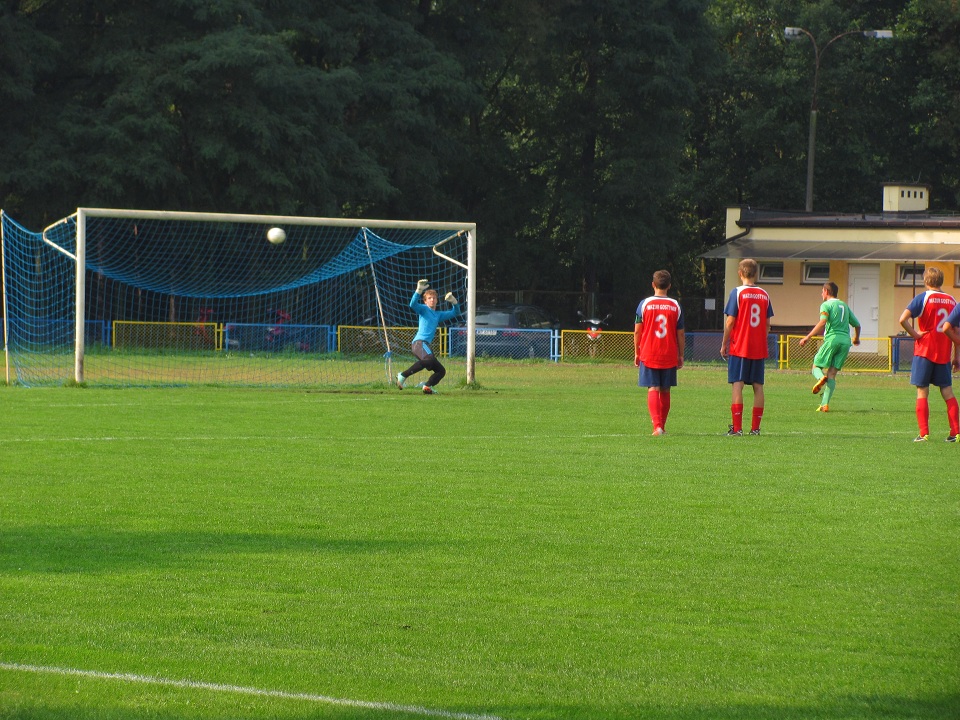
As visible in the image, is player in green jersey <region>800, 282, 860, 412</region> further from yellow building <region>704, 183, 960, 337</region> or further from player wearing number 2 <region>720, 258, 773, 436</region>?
yellow building <region>704, 183, 960, 337</region>

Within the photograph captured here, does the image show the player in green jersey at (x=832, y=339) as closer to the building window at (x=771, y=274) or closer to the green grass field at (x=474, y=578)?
the green grass field at (x=474, y=578)

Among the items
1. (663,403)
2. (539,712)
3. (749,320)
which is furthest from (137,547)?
(749,320)

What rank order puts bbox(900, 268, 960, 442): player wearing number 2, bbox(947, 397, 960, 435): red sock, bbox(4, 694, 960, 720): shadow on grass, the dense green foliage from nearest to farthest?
bbox(4, 694, 960, 720): shadow on grass
bbox(947, 397, 960, 435): red sock
bbox(900, 268, 960, 442): player wearing number 2
the dense green foliage

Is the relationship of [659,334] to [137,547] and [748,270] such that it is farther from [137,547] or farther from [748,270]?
[137,547]

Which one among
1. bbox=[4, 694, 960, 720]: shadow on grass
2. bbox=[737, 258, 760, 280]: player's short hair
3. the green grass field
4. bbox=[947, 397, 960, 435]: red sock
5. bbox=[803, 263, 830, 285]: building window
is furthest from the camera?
bbox=[803, 263, 830, 285]: building window

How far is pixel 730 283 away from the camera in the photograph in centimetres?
4369

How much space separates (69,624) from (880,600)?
3.78 metres

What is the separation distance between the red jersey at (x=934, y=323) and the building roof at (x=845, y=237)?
25407 mm

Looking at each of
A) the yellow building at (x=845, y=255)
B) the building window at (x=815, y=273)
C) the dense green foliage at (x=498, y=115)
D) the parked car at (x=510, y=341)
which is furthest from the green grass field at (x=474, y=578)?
the building window at (x=815, y=273)

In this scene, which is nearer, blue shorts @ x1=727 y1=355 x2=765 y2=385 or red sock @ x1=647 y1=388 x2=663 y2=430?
red sock @ x1=647 y1=388 x2=663 y2=430

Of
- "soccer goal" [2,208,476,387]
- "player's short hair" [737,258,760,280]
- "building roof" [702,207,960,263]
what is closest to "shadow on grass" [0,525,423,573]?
"player's short hair" [737,258,760,280]

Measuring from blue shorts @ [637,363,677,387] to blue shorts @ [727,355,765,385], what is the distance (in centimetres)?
74

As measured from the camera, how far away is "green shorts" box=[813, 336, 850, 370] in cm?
1984

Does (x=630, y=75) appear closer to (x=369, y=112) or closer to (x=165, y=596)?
(x=369, y=112)
